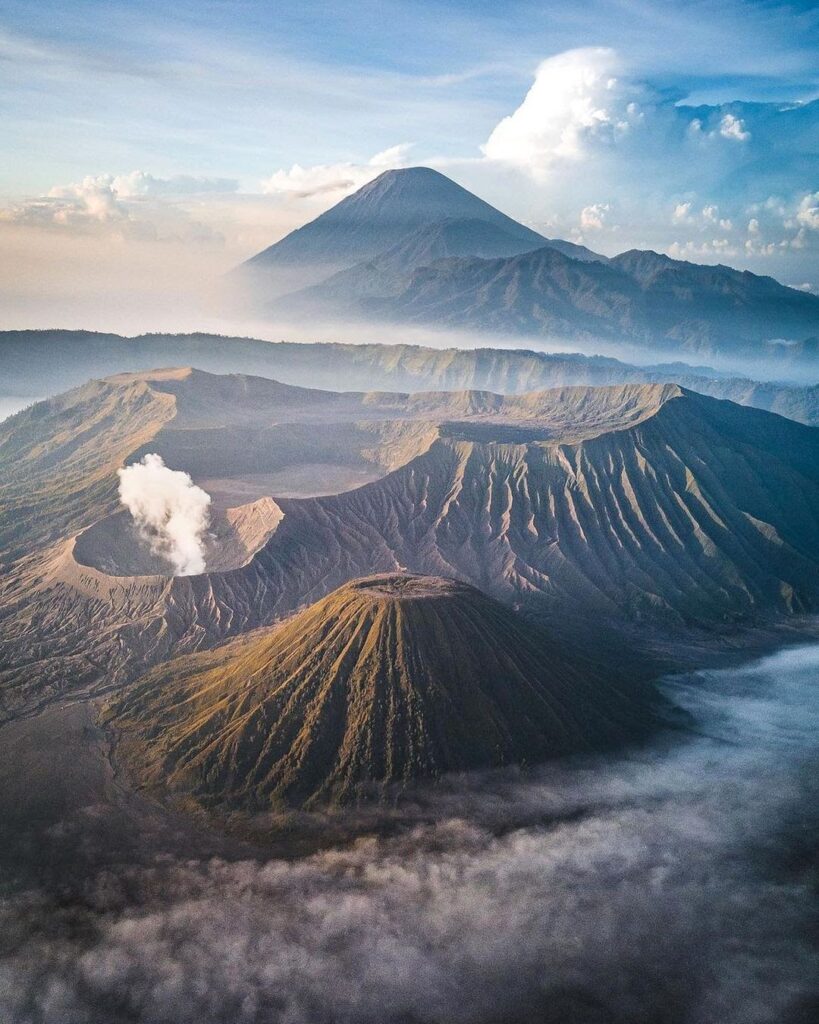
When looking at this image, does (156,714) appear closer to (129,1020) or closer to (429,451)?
(129,1020)

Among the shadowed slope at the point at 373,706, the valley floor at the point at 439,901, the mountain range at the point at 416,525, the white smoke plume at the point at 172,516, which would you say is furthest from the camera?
the white smoke plume at the point at 172,516

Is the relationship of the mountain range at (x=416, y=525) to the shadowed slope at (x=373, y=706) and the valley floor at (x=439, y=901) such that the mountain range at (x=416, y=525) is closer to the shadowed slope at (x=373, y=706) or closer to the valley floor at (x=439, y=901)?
the shadowed slope at (x=373, y=706)

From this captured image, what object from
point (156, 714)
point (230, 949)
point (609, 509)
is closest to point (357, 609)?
point (156, 714)

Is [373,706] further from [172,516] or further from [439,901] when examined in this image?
[172,516]

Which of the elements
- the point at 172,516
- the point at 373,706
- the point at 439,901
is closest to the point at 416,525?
the point at 172,516

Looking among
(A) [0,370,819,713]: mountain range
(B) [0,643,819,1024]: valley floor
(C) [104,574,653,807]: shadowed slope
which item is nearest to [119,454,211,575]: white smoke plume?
(A) [0,370,819,713]: mountain range

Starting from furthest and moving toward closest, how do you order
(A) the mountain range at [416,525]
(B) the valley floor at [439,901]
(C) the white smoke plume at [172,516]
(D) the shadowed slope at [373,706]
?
1. (C) the white smoke plume at [172,516]
2. (A) the mountain range at [416,525]
3. (D) the shadowed slope at [373,706]
4. (B) the valley floor at [439,901]

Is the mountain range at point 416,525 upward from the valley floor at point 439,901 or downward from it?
upward

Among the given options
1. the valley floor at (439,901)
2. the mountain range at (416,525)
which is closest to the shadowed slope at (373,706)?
the valley floor at (439,901)
